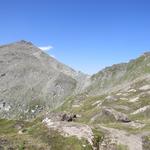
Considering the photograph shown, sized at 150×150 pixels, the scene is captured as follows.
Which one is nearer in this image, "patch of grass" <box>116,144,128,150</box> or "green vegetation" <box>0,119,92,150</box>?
"green vegetation" <box>0,119,92,150</box>

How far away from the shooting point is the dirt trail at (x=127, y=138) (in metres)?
45.2

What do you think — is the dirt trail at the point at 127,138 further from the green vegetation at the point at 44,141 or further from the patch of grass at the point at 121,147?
the green vegetation at the point at 44,141

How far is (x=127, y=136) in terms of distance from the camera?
158 feet

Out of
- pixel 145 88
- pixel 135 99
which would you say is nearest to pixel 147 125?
pixel 135 99

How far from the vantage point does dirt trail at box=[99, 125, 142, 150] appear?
4519cm

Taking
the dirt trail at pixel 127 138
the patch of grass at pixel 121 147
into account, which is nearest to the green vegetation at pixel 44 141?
the patch of grass at pixel 121 147

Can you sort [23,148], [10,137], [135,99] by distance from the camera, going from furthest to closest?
1. [135,99]
2. [10,137]
3. [23,148]

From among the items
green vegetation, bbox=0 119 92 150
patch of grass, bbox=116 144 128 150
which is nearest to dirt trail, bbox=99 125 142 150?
patch of grass, bbox=116 144 128 150

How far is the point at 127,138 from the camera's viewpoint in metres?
47.2

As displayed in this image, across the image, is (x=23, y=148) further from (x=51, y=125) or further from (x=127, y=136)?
(x=127, y=136)

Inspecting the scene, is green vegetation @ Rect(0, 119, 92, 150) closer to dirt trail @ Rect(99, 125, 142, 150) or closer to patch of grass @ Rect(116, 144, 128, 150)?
Result: patch of grass @ Rect(116, 144, 128, 150)

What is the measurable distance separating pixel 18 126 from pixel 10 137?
51.8 m

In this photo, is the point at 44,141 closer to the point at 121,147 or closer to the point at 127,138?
the point at 121,147

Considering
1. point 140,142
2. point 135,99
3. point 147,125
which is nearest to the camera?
point 140,142
